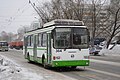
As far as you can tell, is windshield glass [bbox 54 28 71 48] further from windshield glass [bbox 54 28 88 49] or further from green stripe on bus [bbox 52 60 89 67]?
green stripe on bus [bbox 52 60 89 67]

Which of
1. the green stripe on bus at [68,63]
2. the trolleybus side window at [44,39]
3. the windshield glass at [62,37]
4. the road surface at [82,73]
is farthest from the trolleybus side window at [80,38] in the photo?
the trolleybus side window at [44,39]

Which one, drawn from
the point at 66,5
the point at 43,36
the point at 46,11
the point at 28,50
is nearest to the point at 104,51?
the point at 66,5

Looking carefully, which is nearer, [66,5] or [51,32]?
[51,32]

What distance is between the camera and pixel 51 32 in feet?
63.8

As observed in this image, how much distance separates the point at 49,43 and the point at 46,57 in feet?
3.69

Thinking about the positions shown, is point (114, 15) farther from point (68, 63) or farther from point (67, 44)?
point (68, 63)

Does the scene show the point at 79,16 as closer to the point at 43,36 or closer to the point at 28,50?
the point at 28,50

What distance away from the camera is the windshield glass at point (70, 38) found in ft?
62.8

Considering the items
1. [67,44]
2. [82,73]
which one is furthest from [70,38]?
[82,73]

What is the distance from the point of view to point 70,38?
19.2m

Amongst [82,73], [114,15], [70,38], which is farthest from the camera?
[114,15]

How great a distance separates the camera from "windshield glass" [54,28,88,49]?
62.8 ft

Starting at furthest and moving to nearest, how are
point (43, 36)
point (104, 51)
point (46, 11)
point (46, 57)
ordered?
1. point (46, 11)
2. point (104, 51)
3. point (43, 36)
4. point (46, 57)

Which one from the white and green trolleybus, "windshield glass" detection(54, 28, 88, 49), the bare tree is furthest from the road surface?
the bare tree
